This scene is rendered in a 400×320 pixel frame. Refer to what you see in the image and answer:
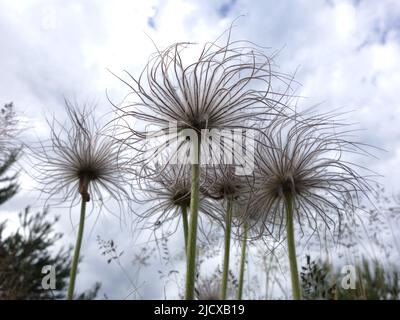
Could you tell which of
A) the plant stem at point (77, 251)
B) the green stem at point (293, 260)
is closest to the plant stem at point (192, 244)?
the green stem at point (293, 260)

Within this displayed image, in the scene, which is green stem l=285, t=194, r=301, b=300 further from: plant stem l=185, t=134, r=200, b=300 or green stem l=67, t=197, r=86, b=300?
green stem l=67, t=197, r=86, b=300

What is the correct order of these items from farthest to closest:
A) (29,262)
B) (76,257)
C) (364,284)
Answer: (29,262) → (364,284) → (76,257)

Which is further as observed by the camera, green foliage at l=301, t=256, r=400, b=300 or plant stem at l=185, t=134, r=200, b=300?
green foliage at l=301, t=256, r=400, b=300

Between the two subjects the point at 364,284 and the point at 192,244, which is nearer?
the point at 192,244

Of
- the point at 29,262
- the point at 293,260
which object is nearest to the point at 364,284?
the point at 293,260

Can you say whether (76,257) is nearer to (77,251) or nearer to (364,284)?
(77,251)

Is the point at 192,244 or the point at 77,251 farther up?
the point at 77,251

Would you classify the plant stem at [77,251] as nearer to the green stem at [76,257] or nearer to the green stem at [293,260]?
the green stem at [76,257]

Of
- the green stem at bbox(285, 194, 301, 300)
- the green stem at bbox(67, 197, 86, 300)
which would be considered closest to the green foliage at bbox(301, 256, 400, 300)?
the green stem at bbox(285, 194, 301, 300)

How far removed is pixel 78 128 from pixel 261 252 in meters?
1.97

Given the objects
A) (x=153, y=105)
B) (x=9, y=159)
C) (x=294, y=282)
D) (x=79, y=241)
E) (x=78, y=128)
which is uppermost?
(x=9, y=159)
